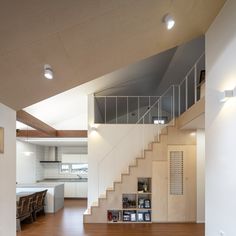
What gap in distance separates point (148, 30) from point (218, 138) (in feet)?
4.93

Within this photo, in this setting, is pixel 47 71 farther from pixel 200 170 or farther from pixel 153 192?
pixel 200 170

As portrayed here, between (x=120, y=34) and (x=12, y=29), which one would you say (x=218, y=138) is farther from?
(x=12, y=29)

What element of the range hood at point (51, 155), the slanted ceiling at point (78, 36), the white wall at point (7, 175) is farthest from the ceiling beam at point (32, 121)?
the range hood at point (51, 155)

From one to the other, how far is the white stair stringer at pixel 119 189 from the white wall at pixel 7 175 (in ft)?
12.0

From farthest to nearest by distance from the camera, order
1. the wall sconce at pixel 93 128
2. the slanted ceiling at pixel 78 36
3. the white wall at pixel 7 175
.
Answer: the wall sconce at pixel 93 128, the white wall at pixel 7 175, the slanted ceiling at pixel 78 36

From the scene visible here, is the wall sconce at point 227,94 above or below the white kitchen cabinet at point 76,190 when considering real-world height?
above

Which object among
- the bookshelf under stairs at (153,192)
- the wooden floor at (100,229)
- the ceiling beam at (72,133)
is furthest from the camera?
the ceiling beam at (72,133)

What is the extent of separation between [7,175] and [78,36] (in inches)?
87.5

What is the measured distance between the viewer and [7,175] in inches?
147

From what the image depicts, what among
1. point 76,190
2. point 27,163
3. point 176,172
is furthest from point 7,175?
point 76,190

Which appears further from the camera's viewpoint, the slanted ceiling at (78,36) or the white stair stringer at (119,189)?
the white stair stringer at (119,189)

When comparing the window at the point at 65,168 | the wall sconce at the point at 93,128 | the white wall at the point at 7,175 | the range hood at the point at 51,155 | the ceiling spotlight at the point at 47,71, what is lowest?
the window at the point at 65,168

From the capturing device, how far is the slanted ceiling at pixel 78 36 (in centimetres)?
215

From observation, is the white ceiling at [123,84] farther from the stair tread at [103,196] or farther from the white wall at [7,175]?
the white wall at [7,175]
